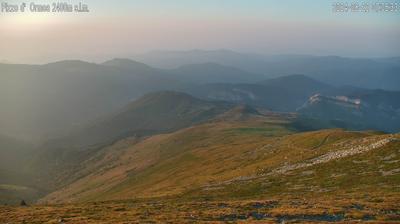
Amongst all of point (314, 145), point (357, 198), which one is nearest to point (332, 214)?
point (357, 198)

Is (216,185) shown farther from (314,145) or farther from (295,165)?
(314,145)

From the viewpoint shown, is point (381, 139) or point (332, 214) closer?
point (332, 214)

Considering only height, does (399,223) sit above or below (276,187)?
above

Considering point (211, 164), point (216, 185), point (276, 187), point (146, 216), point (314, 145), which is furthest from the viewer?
point (211, 164)

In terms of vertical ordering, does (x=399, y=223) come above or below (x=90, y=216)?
above

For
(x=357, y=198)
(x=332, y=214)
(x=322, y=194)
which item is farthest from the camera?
(x=322, y=194)

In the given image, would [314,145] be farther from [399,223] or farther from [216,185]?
[399,223]

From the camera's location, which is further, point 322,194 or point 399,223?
point 322,194

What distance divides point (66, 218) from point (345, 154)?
195 ft

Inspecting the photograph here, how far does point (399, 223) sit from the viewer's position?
136 feet

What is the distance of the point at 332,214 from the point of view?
159 ft

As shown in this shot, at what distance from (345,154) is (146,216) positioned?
52485 millimetres

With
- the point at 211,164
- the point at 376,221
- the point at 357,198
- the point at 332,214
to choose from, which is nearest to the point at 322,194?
the point at 357,198

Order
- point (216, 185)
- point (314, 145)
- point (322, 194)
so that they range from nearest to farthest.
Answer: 1. point (322, 194)
2. point (216, 185)
3. point (314, 145)
